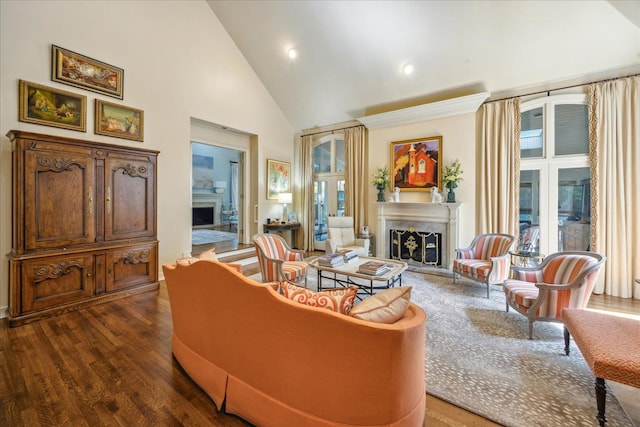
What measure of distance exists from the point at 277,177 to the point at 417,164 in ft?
11.0

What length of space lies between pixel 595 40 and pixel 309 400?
547 cm

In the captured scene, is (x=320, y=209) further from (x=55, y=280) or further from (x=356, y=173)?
(x=55, y=280)

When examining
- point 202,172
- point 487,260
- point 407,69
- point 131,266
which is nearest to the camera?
point 131,266

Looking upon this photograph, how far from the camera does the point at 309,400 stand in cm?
138

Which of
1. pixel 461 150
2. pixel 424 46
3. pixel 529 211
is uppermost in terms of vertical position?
pixel 424 46

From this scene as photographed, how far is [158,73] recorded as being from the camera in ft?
14.4

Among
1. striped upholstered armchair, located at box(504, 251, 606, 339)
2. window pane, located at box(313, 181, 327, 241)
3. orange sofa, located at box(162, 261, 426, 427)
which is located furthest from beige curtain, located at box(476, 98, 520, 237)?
orange sofa, located at box(162, 261, 426, 427)

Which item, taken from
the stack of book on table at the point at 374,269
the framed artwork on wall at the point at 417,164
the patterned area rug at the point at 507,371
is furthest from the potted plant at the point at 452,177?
the stack of book on table at the point at 374,269

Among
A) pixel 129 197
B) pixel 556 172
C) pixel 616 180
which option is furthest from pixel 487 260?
pixel 129 197

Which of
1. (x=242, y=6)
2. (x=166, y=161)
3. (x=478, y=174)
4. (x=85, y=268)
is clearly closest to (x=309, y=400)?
(x=85, y=268)

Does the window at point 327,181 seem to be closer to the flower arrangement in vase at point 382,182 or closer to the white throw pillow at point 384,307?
the flower arrangement in vase at point 382,182

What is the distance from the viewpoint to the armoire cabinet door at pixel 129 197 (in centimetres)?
350

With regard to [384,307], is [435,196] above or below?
above

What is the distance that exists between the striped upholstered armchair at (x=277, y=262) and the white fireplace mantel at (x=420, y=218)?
235 centimetres
